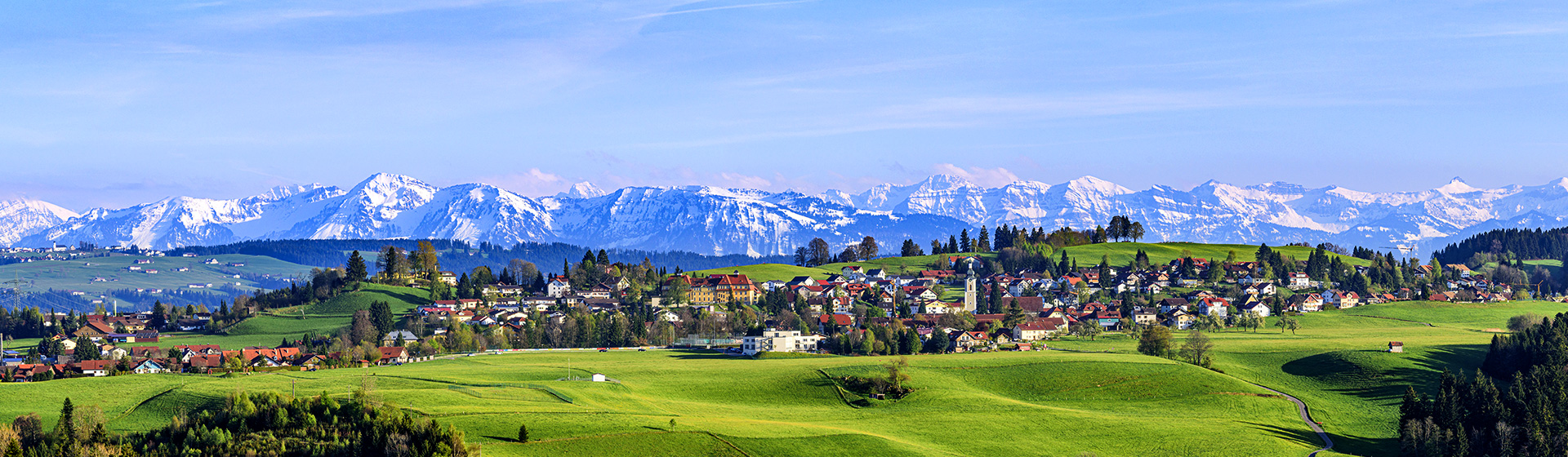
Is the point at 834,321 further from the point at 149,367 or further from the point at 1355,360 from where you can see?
the point at 149,367

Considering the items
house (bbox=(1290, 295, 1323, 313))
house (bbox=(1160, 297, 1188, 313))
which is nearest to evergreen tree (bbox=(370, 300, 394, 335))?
house (bbox=(1160, 297, 1188, 313))

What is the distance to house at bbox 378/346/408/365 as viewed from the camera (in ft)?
463

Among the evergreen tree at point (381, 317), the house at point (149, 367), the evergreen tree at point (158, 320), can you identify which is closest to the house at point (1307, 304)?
the evergreen tree at point (381, 317)

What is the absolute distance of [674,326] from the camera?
563 feet

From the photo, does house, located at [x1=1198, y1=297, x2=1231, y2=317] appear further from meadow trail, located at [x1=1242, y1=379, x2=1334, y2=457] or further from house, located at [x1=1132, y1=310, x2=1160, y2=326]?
meadow trail, located at [x1=1242, y1=379, x2=1334, y2=457]

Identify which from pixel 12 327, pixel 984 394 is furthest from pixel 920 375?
pixel 12 327

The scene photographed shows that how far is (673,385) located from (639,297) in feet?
277

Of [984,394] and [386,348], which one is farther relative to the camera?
[386,348]

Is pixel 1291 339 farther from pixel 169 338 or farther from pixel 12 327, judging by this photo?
pixel 12 327

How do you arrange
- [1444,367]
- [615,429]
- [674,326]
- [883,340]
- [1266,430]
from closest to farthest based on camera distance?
[615,429] < [1266,430] < [1444,367] < [883,340] < [674,326]

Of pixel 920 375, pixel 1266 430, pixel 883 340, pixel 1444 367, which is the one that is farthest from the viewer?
pixel 883 340

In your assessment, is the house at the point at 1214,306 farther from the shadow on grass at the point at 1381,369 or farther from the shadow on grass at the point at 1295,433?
the shadow on grass at the point at 1295,433

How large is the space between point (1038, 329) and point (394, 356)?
79.0 meters

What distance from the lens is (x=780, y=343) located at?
5812 inches
